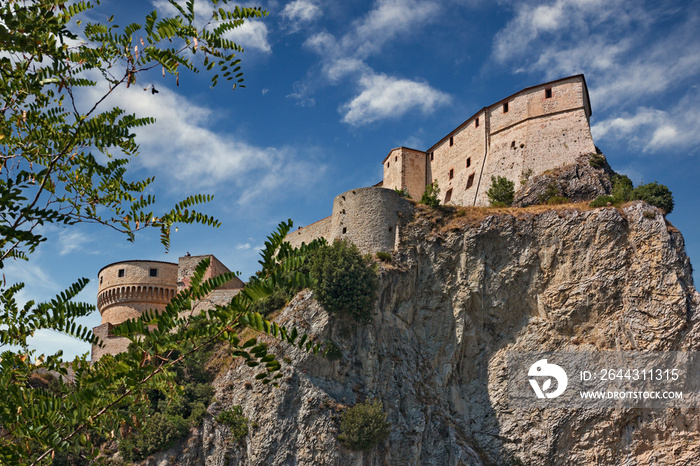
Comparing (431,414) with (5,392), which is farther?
(431,414)

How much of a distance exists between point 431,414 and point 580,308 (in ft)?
32.4

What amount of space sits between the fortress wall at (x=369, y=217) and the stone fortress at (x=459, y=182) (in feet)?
0.20

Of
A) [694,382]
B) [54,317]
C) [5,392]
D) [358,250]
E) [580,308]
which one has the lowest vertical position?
[5,392]

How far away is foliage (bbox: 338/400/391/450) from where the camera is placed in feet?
93.1

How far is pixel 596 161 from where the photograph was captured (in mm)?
41094

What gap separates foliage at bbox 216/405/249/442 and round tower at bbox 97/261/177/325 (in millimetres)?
14618

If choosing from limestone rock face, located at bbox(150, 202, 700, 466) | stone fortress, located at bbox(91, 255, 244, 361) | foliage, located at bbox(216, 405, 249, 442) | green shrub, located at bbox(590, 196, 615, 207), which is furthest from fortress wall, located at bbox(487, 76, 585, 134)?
foliage, located at bbox(216, 405, 249, 442)

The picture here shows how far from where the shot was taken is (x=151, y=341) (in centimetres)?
673


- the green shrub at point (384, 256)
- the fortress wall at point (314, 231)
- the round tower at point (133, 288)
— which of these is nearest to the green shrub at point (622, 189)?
the green shrub at point (384, 256)

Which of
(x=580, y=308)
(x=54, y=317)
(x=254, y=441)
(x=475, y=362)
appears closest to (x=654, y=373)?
(x=580, y=308)

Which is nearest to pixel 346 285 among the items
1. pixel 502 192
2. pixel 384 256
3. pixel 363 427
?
pixel 384 256

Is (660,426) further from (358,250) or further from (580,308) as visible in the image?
(358,250)

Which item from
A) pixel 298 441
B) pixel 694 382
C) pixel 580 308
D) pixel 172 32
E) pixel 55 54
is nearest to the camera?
pixel 55 54

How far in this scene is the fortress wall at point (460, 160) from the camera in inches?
1857
